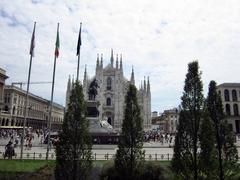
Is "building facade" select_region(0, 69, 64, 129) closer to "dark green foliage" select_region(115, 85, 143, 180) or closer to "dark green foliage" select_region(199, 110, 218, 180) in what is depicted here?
"dark green foliage" select_region(115, 85, 143, 180)

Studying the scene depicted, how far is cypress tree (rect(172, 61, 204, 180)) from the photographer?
11.7m

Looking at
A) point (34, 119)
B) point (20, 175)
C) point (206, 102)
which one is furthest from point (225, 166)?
point (34, 119)

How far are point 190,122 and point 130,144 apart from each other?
10.0 ft

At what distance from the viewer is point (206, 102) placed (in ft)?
42.0

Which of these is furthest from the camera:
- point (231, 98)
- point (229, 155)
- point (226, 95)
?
point (226, 95)

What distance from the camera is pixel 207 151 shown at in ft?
38.1

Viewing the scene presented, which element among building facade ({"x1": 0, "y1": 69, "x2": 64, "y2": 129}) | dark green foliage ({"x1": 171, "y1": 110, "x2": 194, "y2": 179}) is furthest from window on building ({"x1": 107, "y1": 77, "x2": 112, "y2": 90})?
dark green foliage ({"x1": 171, "y1": 110, "x2": 194, "y2": 179})

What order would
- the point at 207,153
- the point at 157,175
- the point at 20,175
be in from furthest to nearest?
the point at 20,175, the point at 157,175, the point at 207,153

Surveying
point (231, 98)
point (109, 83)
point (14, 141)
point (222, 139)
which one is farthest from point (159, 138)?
point (222, 139)

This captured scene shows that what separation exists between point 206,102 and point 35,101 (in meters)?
84.1

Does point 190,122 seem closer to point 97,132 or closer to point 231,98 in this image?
point 97,132

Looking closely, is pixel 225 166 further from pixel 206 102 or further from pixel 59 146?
pixel 59 146

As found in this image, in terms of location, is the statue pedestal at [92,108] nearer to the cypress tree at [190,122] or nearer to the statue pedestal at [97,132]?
the statue pedestal at [97,132]

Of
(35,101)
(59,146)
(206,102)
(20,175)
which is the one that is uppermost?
(35,101)
